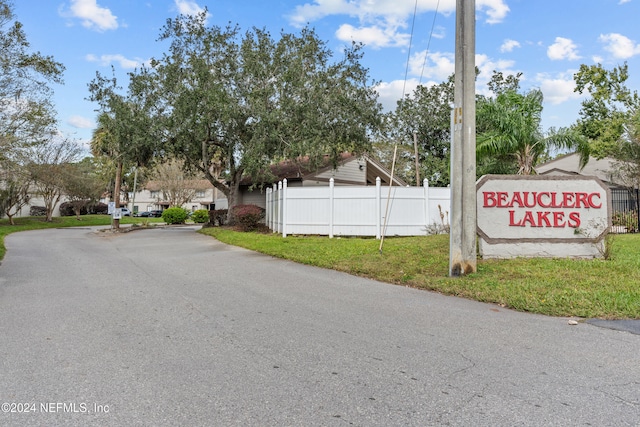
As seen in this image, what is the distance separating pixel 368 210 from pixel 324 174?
28.9 feet

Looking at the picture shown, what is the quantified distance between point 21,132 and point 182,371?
20.6 m

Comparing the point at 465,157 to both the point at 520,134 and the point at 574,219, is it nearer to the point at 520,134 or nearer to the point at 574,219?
the point at 574,219

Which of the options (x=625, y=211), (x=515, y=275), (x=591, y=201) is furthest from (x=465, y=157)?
(x=625, y=211)

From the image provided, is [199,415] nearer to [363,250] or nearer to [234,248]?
[363,250]

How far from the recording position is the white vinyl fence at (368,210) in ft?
53.3

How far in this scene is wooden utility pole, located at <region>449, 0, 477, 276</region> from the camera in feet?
28.6

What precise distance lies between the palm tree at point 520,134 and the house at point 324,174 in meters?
9.84

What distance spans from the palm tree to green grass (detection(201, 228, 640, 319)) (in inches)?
149

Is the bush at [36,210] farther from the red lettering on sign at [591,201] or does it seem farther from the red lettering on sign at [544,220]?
the red lettering on sign at [591,201]

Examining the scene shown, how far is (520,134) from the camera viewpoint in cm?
1442

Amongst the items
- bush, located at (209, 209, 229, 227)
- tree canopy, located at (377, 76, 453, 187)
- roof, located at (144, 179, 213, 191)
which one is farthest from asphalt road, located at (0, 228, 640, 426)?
roof, located at (144, 179, 213, 191)

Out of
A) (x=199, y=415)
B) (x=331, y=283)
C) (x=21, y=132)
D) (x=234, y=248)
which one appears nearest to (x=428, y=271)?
(x=331, y=283)

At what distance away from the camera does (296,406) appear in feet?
10.9

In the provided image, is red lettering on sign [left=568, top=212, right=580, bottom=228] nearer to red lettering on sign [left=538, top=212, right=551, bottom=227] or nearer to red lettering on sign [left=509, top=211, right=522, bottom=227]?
red lettering on sign [left=538, top=212, right=551, bottom=227]
